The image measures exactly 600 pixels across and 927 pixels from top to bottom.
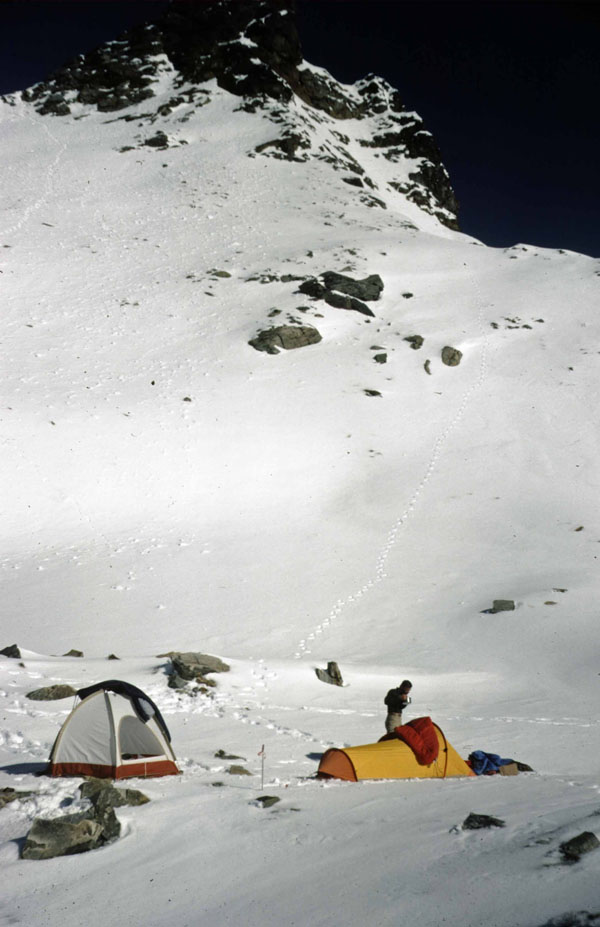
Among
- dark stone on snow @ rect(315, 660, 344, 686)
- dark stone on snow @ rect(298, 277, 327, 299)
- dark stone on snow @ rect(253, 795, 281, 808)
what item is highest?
dark stone on snow @ rect(298, 277, 327, 299)

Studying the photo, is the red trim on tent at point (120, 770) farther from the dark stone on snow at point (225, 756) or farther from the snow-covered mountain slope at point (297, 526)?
the dark stone on snow at point (225, 756)

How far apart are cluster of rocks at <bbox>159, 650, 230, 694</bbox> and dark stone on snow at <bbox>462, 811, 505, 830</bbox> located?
7989 millimetres

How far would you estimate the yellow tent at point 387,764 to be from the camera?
332 inches

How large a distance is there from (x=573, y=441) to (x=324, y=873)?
27135 millimetres

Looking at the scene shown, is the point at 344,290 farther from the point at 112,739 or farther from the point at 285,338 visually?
the point at 112,739

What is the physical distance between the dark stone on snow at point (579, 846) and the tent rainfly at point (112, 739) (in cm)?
570

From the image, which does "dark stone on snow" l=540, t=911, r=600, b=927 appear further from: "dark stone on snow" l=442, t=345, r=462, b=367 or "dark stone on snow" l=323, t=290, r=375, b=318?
"dark stone on snow" l=323, t=290, r=375, b=318

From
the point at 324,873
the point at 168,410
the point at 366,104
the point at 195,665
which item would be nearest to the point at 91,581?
the point at 195,665

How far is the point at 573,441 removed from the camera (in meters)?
29.0

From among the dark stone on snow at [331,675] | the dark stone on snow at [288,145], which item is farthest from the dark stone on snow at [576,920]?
the dark stone on snow at [288,145]

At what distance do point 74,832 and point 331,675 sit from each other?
869 cm

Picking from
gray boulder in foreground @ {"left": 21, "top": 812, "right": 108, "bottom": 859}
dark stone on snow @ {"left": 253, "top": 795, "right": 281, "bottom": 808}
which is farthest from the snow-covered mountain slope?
dark stone on snow @ {"left": 253, "top": 795, "right": 281, "bottom": 808}

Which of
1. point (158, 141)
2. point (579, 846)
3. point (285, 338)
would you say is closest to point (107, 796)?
point (579, 846)

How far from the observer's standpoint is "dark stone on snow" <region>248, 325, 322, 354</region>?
3588cm
